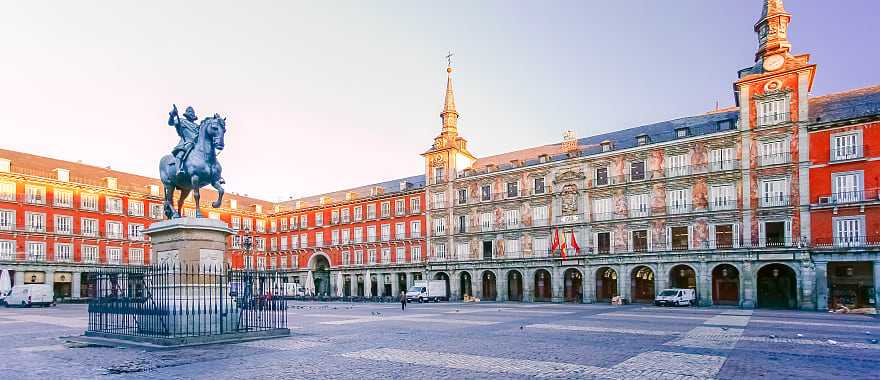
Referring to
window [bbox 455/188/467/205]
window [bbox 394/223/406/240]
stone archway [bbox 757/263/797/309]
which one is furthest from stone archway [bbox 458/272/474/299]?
stone archway [bbox 757/263/797/309]

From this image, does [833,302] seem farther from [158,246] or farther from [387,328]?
[158,246]

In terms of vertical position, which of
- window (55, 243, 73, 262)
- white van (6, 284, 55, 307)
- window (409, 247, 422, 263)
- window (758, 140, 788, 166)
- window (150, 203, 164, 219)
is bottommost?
white van (6, 284, 55, 307)

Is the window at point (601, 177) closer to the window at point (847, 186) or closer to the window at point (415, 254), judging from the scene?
the window at point (847, 186)

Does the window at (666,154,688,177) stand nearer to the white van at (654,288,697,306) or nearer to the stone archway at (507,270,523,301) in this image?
the white van at (654,288,697,306)

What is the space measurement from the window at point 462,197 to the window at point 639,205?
17381 millimetres

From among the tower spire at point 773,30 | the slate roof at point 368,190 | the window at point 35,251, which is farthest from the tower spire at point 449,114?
the window at point 35,251

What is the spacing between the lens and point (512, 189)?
54812 millimetres

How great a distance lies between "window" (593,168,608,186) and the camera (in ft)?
160

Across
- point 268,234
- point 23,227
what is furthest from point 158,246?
point 268,234

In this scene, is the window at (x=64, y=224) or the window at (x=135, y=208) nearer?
the window at (x=64, y=224)

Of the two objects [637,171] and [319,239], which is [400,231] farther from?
[637,171]

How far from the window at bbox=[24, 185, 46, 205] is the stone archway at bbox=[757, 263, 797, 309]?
6363cm

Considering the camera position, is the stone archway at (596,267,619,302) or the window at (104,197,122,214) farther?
the window at (104,197,122,214)

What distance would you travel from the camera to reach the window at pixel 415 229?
62344mm
